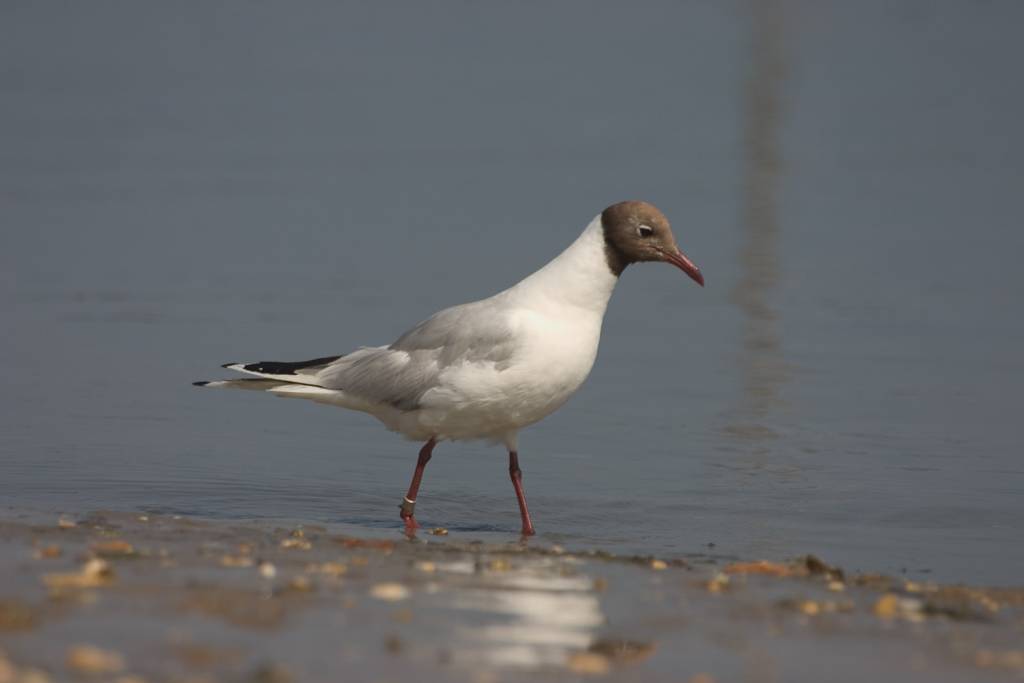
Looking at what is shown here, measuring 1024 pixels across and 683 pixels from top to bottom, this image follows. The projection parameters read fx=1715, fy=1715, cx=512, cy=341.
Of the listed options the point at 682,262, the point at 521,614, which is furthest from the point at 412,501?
the point at 521,614

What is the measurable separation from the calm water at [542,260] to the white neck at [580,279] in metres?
1.19

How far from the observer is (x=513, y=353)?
8.47 metres

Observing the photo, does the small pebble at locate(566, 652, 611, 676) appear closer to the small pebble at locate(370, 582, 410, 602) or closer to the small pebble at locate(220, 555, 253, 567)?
the small pebble at locate(370, 582, 410, 602)

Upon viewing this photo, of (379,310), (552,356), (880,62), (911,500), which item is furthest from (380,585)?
(880,62)

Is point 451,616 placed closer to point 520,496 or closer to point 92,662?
point 92,662

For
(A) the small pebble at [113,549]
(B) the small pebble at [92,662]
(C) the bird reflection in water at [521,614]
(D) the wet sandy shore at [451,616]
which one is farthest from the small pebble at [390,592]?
(B) the small pebble at [92,662]

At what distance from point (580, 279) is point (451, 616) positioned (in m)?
3.20

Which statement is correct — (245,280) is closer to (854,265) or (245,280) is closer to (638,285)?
(638,285)

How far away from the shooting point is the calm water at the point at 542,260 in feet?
31.1

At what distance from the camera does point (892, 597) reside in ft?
21.3

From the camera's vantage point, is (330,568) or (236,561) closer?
(330,568)

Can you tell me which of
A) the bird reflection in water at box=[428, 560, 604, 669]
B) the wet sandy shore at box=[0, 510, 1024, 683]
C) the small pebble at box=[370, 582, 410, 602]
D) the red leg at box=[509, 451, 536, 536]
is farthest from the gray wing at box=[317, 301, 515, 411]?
the small pebble at box=[370, 582, 410, 602]

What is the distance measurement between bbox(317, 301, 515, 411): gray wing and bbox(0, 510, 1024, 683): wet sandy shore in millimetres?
1399

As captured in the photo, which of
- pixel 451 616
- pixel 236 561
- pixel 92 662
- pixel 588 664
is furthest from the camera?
pixel 236 561
